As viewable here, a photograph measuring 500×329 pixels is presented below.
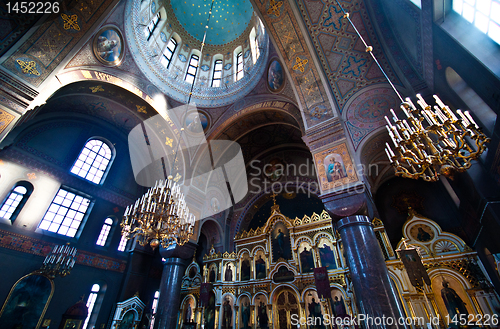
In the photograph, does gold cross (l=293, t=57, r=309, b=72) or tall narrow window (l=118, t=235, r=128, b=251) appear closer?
gold cross (l=293, t=57, r=309, b=72)

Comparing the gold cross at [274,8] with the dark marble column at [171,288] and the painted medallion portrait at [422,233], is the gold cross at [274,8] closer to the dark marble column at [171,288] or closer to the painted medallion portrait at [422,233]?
the painted medallion portrait at [422,233]

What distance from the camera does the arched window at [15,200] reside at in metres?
7.76

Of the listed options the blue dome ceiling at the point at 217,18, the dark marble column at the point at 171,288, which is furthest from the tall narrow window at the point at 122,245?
the blue dome ceiling at the point at 217,18

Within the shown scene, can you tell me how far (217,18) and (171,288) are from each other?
505 inches

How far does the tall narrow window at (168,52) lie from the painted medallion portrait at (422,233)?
1226 cm

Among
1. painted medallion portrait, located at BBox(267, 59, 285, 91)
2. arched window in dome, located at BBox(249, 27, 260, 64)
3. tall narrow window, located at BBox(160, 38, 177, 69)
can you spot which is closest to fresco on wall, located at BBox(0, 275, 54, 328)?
tall narrow window, located at BBox(160, 38, 177, 69)

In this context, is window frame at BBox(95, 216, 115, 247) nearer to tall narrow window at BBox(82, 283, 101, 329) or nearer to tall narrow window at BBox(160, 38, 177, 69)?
tall narrow window at BBox(82, 283, 101, 329)

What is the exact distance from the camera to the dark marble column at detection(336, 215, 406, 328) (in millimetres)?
4371

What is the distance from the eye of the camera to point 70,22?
6.06 metres

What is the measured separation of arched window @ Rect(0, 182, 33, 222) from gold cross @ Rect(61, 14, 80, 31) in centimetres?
611

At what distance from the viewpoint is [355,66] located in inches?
271

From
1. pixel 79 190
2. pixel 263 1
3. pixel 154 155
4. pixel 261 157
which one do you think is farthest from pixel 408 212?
pixel 79 190

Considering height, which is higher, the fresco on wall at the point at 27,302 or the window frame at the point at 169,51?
the window frame at the point at 169,51

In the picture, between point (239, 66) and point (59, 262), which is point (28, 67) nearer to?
point (59, 262)
